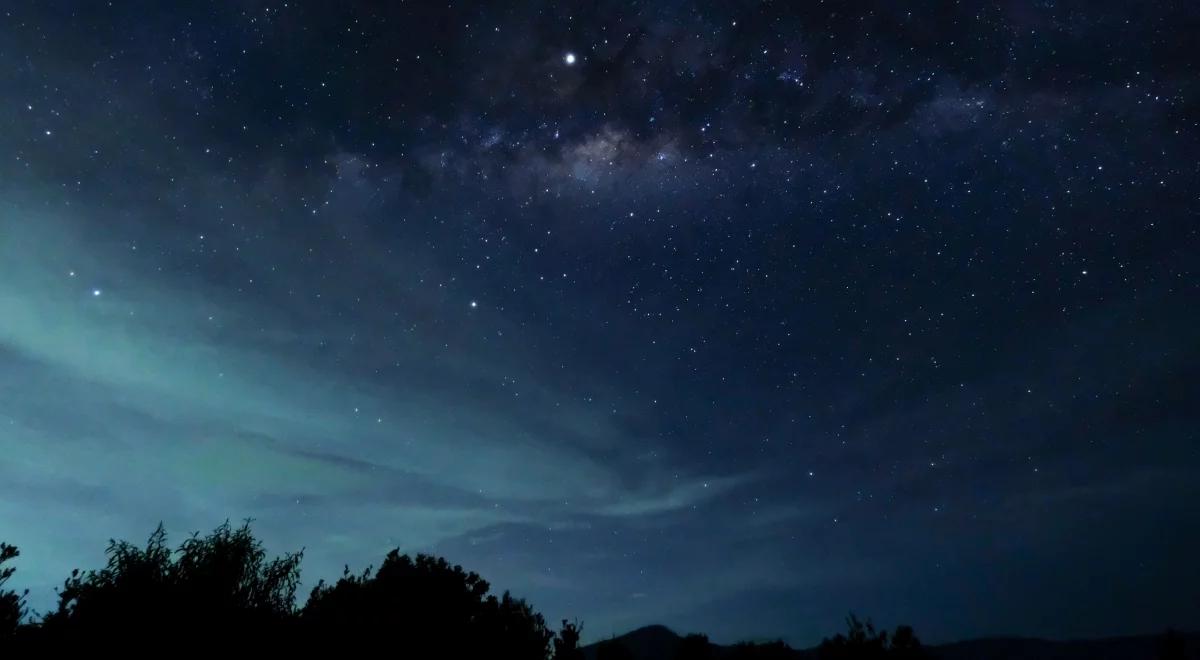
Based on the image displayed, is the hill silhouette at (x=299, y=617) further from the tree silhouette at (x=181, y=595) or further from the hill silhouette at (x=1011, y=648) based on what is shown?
the hill silhouette at (x=1011, y=648)

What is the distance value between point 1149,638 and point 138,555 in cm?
23600

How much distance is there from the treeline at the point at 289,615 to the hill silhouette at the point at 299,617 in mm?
51

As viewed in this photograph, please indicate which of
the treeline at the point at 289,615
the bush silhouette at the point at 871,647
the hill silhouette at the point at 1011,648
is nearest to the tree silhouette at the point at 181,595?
the treeline at the point at 289,615

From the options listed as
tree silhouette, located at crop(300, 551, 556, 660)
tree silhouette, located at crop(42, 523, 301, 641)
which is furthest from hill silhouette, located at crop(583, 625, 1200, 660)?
tree silhouette, located at crop(42, 523, 301, 641)

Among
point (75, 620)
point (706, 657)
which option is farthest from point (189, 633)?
point (706, 657)

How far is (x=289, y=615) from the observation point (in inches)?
1112

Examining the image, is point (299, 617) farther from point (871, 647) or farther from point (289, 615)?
point (871, 647)

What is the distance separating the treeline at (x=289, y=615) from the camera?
23.0 metres

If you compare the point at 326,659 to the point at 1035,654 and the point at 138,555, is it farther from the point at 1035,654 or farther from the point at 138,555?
the point at 1035,654

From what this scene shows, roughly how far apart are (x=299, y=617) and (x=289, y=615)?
1.72 ft

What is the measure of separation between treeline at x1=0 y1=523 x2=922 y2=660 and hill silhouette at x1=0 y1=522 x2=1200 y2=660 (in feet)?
0.17

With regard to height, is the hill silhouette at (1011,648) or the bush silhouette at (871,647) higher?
the bush silhouette at (871,647)

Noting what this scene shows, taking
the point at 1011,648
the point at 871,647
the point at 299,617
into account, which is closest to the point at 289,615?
the point at 299,617

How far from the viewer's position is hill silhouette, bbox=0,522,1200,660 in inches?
901
